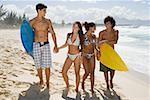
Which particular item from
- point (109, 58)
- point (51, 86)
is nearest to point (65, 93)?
point (51, 86)

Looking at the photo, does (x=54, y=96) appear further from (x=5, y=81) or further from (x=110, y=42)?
(x=110, y=42)

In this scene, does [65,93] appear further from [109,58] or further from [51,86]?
[109,58]

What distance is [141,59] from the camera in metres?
13.7

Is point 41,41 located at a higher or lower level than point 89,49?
higher

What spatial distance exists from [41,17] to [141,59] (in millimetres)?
7666

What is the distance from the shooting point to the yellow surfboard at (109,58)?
23.4 ft

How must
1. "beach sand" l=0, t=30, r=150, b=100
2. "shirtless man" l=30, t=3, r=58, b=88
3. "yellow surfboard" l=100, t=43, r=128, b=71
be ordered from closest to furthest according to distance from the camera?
"beach sand" l=0, t=30, r=150, b=100 → "shirtless man" l=30, t=3, r=58, b=88 → "yellow surfboard" l=100, t=43, r=128, b=71

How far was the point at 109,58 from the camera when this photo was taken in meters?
7.22

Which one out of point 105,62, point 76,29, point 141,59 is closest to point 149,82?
point 105,62

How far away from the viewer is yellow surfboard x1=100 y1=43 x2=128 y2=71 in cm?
714

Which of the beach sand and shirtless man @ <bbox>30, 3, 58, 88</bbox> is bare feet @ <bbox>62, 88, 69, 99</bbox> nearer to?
the beach sand

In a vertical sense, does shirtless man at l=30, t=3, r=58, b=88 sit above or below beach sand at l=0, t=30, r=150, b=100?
above

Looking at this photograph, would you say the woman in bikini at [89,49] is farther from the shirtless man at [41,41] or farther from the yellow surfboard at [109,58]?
the shirtless man at [41,41]

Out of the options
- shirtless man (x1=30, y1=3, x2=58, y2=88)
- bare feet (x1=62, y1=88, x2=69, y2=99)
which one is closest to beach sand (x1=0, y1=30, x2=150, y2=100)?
bare feet (x1=62, y1=88, x2=69, y2=99)
